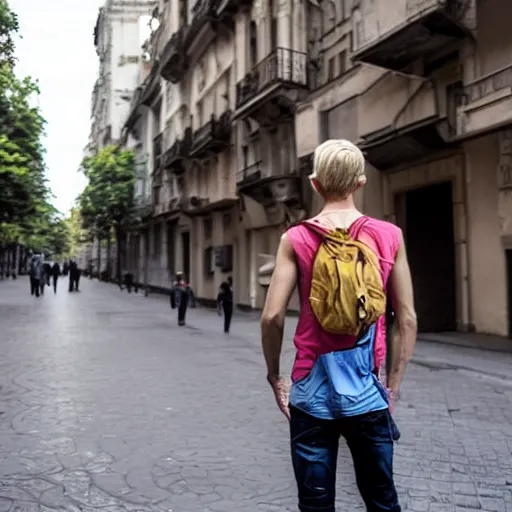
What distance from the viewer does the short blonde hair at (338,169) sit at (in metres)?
2.31

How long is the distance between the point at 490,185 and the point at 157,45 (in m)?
33.2

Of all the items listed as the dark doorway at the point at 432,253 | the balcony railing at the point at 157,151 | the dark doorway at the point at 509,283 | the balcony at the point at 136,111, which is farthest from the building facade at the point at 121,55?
the dark doorway at the point at 509,283

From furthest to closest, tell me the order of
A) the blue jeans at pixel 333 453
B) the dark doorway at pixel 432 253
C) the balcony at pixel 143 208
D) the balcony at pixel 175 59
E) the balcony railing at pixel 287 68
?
1. the balcony at pixel 143 208
2. the balcony at pixel 175 59
3. the balcony railing at pixel 287 68
4. the dark doorway at pixel 432 253
5. the blue jeans at pixel 333 453

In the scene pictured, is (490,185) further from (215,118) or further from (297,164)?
(215,118)

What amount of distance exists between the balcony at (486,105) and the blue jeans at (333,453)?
10888mm

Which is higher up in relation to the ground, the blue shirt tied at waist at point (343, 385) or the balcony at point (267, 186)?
the balcony at point (267, 186)

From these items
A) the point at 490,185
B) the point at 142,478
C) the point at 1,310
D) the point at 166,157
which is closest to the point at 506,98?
the point at 490,185

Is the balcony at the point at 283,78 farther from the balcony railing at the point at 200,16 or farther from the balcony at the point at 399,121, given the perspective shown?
the balcony railing at the point at 200,16

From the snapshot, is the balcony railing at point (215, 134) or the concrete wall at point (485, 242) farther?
the balcony railing at point (215, 134)

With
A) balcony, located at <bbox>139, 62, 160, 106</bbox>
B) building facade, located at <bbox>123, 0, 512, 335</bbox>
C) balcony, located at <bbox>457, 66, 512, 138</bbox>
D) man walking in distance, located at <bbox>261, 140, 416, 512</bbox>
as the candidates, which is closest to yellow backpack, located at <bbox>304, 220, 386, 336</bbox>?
man walking in distance, located at <bbox>261, 140, 416, 512</bbox>

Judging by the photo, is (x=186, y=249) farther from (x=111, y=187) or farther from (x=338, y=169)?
(x=338, y=169)

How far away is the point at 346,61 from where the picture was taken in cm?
1933

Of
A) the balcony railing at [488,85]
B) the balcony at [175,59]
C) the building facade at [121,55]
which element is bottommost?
the balcony railing at [488,85]

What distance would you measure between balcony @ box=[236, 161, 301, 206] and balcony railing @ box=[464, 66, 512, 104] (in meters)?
8.33
